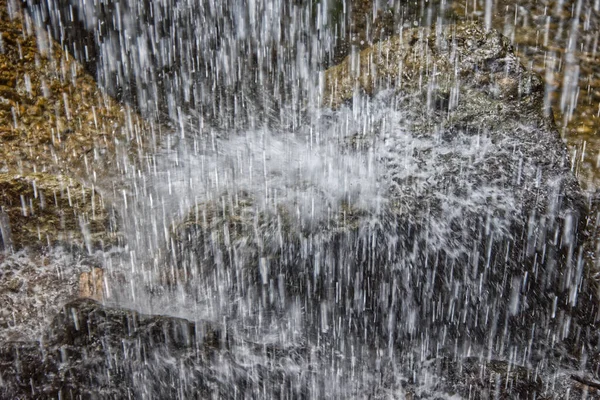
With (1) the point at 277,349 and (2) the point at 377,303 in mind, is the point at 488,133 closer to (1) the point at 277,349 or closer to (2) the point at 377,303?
(2) the point at 377,303

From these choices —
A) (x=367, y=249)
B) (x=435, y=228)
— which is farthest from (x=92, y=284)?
(x=435, y=228)

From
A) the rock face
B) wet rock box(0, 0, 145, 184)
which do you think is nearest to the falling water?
the rock face

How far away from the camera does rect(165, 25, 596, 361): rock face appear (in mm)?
3520

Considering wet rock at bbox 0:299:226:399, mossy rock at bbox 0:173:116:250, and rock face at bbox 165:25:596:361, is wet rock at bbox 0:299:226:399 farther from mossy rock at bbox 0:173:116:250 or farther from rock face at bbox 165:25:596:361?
mossy rock at bbox 0:173:116:250

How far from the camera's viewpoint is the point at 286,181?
4160mm

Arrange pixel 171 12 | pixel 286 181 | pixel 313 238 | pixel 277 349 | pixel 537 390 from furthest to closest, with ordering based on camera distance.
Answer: pixel 171 12 < pixel 286 181 < pixel 313 238 < pixel 277 349 < pixel 537 390

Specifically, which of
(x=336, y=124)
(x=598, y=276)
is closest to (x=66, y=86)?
(x=336, y=124)

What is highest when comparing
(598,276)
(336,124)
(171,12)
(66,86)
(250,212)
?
(171,12)

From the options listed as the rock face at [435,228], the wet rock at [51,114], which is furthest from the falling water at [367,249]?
the wet rock at [51,114]

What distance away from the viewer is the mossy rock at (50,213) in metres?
3.69

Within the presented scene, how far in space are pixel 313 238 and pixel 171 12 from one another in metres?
3.33

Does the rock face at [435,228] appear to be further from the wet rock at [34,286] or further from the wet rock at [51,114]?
the wet rock at [51,114]

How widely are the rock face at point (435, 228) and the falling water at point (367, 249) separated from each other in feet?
0.04

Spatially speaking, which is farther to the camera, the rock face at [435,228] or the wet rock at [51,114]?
the wet rock at [51,114]
